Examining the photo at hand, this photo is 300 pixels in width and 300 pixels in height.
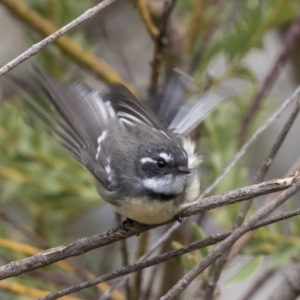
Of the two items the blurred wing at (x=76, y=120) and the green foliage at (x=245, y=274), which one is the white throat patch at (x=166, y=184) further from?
the green foliage at (x=245, y=274)

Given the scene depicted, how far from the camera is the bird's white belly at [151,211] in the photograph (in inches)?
46.6

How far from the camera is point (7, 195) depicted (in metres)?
1.71

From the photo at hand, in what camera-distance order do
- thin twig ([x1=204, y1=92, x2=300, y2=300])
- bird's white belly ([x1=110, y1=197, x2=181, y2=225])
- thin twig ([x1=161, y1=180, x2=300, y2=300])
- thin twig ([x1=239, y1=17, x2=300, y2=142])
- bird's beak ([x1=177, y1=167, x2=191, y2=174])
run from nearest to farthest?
thin twig ([x1=161, y1=180, x2=300, y2=300]) < thin twig ([x1=204, y1=92, x2=300, y2=300]) < bird's white belly ([x1=110, y1=197, x2=181, y2=225]) < bird's beak ([x1=177, y1=167, x2=191, y2=174]) < thin twig ([x1=239, y1=17, x2=300, y2=142])

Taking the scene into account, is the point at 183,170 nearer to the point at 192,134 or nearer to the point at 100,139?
the point at 100,139

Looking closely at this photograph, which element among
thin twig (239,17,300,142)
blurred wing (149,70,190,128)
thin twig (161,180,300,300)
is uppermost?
thin twig (239,17,300,142)

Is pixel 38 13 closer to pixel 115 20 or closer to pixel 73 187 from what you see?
pixel 73 187

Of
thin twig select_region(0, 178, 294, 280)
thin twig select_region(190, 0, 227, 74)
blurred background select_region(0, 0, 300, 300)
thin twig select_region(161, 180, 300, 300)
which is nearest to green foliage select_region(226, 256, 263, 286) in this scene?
blurred background select_region(0, 0, 300, 300)

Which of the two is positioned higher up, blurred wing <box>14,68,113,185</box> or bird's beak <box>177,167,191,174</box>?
blurred wing <box>14,68,113,185</box>

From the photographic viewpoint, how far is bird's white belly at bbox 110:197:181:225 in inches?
46.6

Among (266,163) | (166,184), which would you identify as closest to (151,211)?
(166,184)

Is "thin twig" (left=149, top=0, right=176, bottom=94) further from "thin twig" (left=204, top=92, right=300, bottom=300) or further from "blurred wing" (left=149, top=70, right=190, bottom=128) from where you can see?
"thin twig" (left=204, top=92, right=300, bottom=300)

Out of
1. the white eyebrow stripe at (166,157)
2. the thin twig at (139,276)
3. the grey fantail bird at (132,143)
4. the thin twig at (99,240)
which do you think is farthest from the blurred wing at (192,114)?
the thin twig at (99,240)

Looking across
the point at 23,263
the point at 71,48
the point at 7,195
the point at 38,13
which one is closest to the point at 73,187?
the point at 7,195

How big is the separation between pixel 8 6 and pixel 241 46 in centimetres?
59
